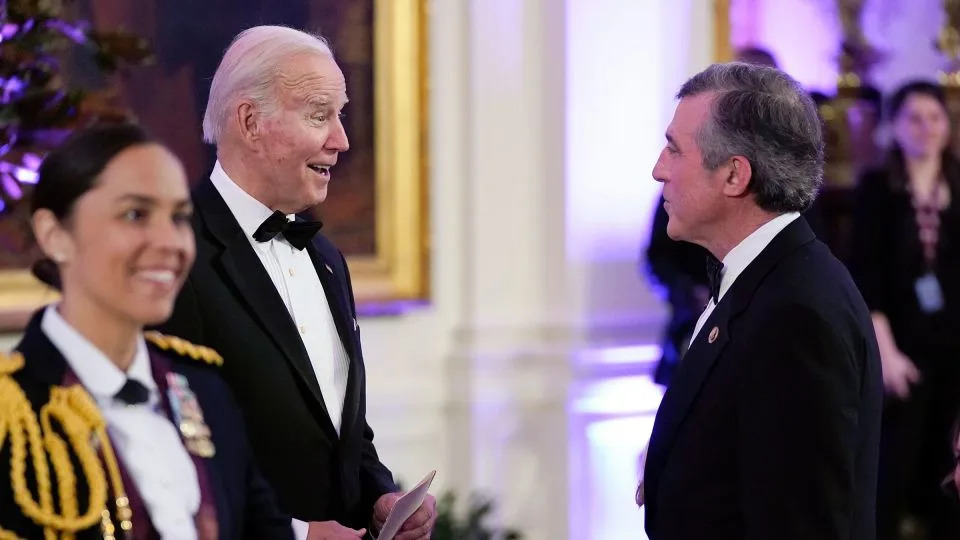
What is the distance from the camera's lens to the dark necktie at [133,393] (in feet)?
5.79

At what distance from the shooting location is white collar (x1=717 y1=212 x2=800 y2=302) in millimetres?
2674

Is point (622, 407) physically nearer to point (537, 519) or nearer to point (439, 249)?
point (537, 519)

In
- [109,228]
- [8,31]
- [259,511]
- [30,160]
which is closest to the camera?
[109,228]

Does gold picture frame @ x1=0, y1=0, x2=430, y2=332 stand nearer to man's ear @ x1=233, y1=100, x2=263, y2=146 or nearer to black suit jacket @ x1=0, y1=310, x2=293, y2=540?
man's ear @ x1=233, y1=100, x2=263, y2=146

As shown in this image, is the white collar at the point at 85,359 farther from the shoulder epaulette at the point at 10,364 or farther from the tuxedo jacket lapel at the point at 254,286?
the tuxedo jacket lapel at the point at 254,286

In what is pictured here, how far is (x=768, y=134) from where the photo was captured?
2.66 meters

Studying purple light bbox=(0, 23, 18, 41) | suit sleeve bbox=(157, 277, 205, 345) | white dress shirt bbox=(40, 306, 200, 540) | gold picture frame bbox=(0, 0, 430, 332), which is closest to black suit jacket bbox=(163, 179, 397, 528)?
suit sleeve bbox=(157, 277, 205, 345)

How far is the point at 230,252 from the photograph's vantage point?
95.7 inches

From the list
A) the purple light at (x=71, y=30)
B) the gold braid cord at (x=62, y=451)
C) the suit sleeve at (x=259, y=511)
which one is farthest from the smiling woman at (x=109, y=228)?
the purple light at (x=71, y=30)

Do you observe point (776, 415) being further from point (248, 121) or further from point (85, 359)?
point (85, 359)

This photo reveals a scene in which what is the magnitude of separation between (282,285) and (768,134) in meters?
0.91

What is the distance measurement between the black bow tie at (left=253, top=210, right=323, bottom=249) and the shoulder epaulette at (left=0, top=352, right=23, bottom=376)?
74 cm

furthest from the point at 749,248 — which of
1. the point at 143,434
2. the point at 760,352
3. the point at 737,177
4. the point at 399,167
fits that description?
the point at 399,167

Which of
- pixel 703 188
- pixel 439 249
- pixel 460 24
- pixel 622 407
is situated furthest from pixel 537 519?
pixel 703 188
